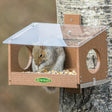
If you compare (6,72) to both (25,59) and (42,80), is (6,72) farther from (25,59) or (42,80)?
(42,80)

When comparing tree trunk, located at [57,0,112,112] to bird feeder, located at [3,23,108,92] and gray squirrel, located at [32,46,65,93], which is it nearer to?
bird feeder, located at [3,23,108,92]

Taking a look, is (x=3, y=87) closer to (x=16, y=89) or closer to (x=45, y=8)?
(x=16, y=89)

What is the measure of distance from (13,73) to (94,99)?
2.12 feet

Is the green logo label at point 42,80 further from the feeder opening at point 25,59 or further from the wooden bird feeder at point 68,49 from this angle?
the feeder opening at point 25,59

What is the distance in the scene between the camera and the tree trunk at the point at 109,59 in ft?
13.1

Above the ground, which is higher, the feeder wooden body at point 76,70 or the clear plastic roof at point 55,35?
the clear plastic roof at point 55,35

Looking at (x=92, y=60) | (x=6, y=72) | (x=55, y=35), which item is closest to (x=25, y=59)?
(x=92, y=60)

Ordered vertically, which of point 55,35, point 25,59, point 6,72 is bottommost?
point 6,72

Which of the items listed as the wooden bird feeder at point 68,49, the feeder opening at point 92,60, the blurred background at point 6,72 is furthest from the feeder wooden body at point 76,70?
the blurred background at point 6,72

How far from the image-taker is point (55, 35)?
3828 mm

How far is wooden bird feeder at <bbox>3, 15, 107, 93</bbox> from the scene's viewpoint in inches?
145

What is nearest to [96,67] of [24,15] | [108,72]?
[108,72]

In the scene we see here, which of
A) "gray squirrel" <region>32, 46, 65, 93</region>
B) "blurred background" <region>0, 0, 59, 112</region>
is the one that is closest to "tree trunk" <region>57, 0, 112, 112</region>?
"gray squirrel" <region>32, 46, 65, 93</region>

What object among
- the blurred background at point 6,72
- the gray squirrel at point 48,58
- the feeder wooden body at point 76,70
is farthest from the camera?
the blurred background at point 6,72
